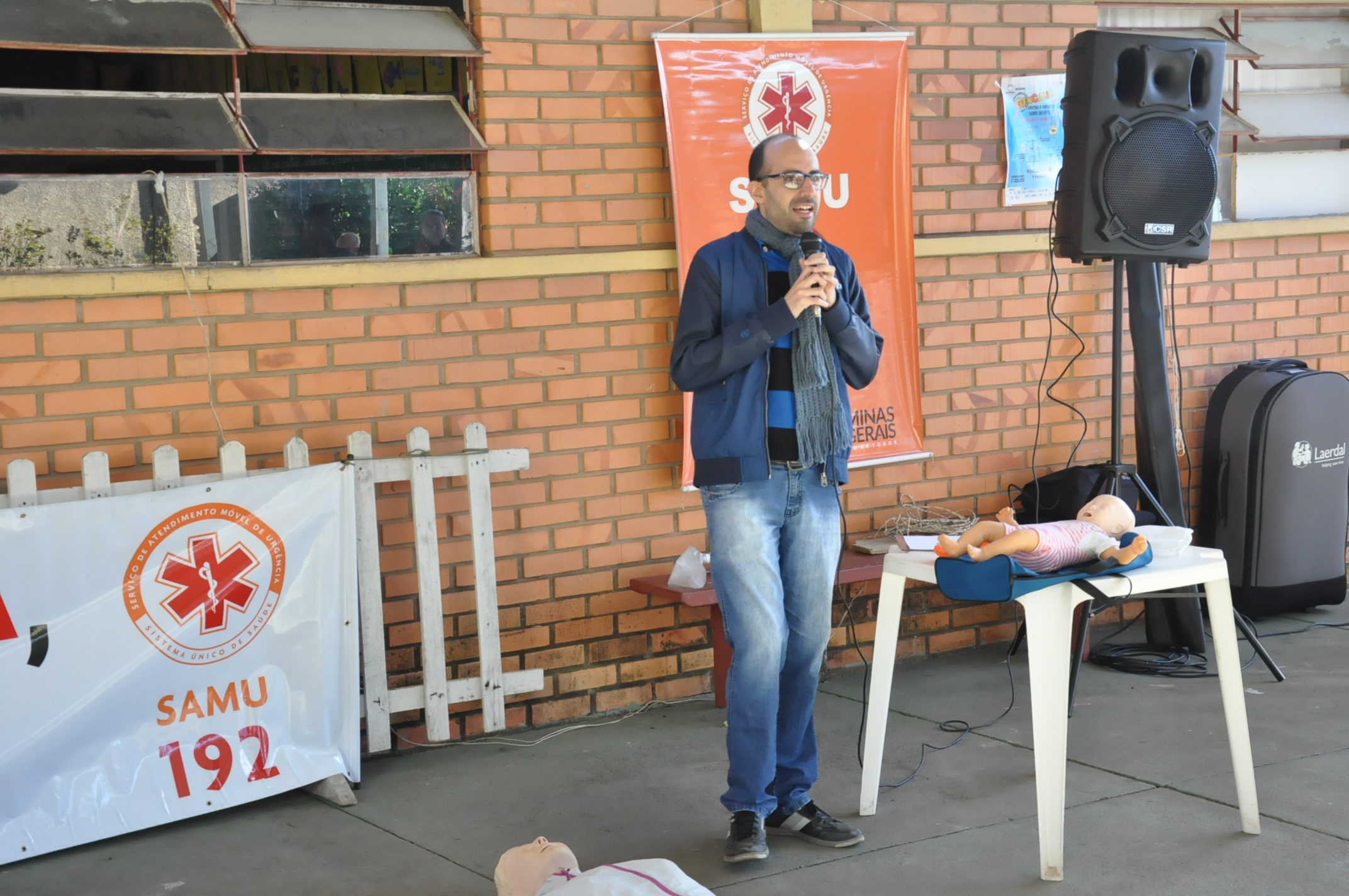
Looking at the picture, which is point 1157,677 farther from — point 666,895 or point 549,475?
point 666,895

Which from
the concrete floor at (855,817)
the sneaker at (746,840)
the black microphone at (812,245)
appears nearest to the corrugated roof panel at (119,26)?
the black microphone at (812,245)

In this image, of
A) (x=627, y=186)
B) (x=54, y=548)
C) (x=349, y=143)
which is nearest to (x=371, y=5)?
(x=349, y=143)

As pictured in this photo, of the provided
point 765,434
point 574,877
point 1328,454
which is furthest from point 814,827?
point 1328,454

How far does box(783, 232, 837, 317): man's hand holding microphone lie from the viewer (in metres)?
3.18

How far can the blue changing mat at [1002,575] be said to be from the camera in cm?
327

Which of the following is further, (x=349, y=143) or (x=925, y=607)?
(x=925, y=607)

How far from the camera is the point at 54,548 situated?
137 inches

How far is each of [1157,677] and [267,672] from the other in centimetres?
311

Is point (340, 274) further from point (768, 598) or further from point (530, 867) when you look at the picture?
point (530, 867)

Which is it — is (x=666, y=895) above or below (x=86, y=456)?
below

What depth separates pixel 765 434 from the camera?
329 centimetres

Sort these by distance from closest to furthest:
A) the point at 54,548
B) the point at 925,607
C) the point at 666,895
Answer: the point at 666,895
the point at 54,548
the point at 925,607

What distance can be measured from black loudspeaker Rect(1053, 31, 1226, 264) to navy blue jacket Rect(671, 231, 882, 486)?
1529 mm

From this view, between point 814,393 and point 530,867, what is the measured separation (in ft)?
4.28
